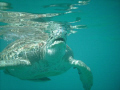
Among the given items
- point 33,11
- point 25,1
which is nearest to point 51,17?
point 33,11

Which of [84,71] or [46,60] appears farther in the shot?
[84,71]

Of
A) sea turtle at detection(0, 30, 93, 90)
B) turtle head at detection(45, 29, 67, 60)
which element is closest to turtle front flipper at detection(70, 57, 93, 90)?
sea turtle at detection(0, 30, 93, 90)

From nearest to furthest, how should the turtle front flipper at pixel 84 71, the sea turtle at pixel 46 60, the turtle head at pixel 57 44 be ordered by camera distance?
the turtle head at pixel 57 44
the sea turtle at pixel 46 60
the turtle front flipper at pixel 84 71

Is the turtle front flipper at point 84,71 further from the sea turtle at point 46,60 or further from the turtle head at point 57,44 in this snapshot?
the turtle head at point 57,44

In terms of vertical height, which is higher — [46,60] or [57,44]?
[57,44]

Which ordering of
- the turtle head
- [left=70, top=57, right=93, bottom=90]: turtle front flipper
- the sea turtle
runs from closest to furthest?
the turtle head < the sea turtle < [left=70, top=57, right=93, bottom=90]: turtle front flipper

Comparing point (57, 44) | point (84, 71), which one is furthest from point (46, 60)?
point (84, 71)

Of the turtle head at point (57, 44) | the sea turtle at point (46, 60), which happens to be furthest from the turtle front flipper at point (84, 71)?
the turtle head at point (57, 44)

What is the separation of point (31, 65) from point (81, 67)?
2867 millimetres

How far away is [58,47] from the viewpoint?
495 cm

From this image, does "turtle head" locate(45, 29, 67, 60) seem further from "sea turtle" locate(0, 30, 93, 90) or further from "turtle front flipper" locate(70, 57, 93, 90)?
"turtle front flipper" locate(70, 57, 93, 90)

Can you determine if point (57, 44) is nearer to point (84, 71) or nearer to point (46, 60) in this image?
point (46, 60)

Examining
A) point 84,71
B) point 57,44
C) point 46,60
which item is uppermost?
point 57,44

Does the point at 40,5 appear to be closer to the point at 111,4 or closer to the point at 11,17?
the point at 11,17
